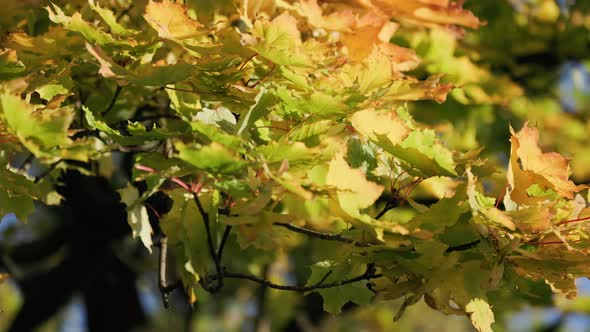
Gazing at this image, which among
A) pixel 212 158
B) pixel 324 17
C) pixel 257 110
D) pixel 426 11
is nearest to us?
pixel 212 158

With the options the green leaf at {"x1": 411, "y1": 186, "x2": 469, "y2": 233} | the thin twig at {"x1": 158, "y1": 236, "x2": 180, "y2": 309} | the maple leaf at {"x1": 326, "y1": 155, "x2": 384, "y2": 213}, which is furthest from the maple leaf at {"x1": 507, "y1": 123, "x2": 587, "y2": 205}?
the thin twig at {"x1": 158, "y1": 236, "x2": 180, "y2": 309}

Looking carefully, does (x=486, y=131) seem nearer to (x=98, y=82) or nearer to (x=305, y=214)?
(x=98, y=82)

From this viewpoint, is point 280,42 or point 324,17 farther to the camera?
point 324,17

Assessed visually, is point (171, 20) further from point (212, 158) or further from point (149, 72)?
point (212, 158)

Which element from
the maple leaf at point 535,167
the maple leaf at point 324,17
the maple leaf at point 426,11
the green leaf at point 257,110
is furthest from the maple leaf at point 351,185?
the maple leaf at point 426,11

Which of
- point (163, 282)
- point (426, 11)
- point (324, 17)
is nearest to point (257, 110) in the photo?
point (324, 17)

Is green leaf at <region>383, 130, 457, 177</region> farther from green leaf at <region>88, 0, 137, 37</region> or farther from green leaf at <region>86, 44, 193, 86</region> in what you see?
green leaf at <region>88, 0, 137, 37</region>
